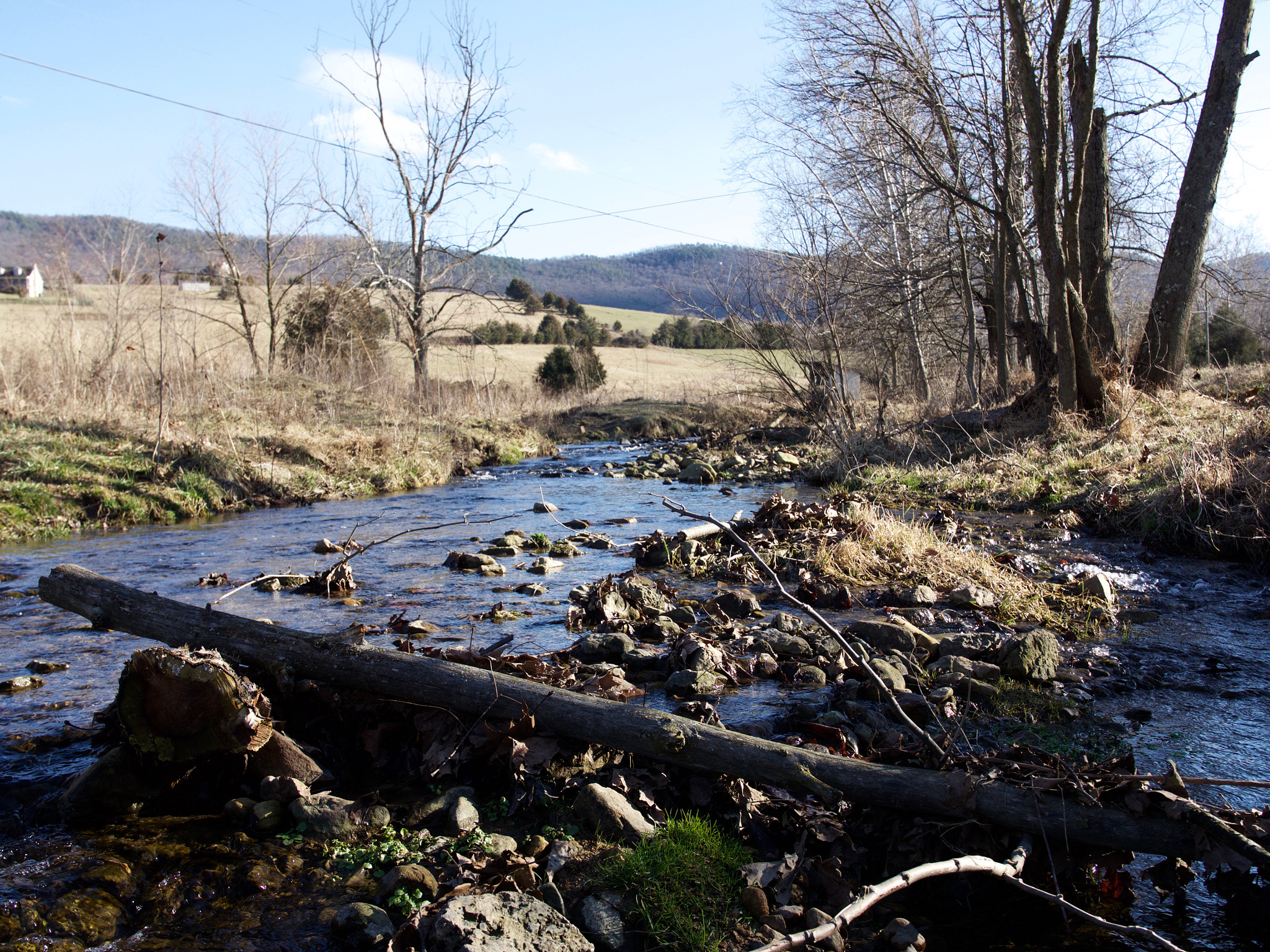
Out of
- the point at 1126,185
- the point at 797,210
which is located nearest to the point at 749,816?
the point at 797,210

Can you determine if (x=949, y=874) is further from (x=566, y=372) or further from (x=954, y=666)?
(x=566, y=372)

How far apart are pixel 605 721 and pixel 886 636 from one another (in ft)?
8.69

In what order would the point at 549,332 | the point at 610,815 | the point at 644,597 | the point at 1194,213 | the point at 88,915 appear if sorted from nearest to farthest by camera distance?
the point at 88,915, the point at 610,815, the point at 644,597, the point at 1194,213, the point at 549,332

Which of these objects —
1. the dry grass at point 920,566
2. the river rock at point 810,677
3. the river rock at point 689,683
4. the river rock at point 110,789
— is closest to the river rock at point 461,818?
the river rock at point 110,789

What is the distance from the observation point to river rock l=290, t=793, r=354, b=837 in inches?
134

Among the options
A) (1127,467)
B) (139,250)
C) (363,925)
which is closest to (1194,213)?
(1127,467)

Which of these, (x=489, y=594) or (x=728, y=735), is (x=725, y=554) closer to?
(x=489, y=594)

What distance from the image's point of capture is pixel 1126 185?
16906 mm

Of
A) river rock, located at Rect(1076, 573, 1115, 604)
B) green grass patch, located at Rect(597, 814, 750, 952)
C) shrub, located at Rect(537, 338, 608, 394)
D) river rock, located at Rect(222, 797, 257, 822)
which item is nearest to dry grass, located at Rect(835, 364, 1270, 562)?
river rock, located at Rect(1076, 573, 1115, 604)

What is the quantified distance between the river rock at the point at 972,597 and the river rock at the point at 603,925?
477cm

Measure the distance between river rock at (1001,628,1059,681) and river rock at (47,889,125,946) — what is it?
15.6 feet

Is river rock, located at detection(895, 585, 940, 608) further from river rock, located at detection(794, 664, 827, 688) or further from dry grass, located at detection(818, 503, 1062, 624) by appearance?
river rock, located at detection(794, 664, 827, 688)

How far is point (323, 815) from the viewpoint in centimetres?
346

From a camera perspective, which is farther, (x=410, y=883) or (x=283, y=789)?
(x=283, y=789)
